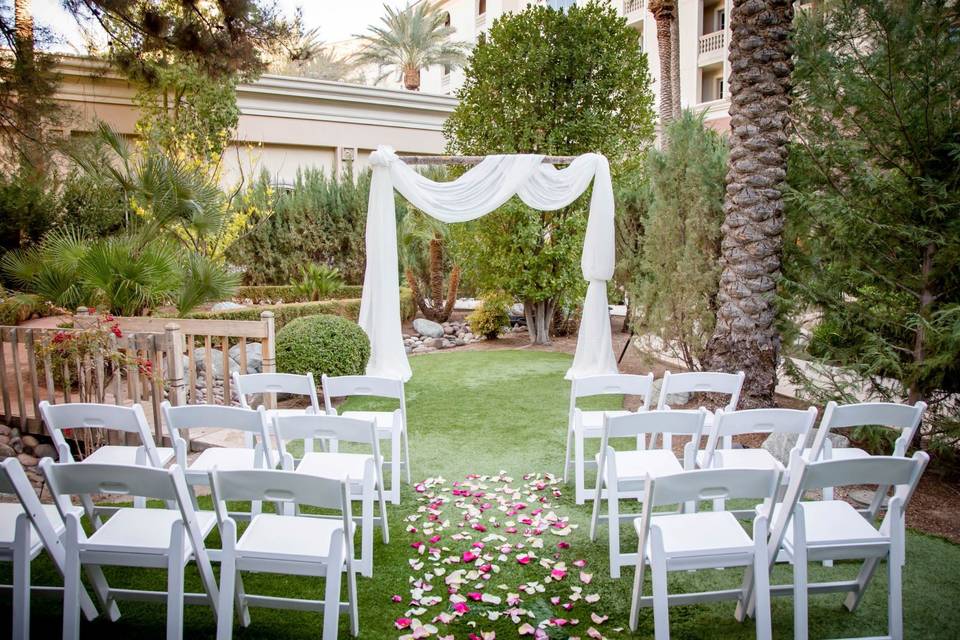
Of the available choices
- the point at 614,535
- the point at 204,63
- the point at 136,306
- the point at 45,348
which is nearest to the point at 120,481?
the point at 614,535

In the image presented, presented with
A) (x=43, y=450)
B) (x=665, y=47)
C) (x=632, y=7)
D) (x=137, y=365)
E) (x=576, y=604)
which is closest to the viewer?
(x=576, y=604)

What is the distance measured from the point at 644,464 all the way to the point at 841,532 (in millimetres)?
1195

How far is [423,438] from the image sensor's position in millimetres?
6562

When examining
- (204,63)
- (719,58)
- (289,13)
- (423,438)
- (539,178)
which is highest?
(719,58)

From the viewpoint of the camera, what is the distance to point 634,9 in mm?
23188

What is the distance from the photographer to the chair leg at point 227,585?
2695 mm

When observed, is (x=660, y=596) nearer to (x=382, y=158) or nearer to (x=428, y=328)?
(x=382, y=158)

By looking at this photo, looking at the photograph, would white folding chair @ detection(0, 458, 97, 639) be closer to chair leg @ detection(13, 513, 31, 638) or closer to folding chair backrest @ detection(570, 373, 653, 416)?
chair leg @ detection(13, 513, 31, 638)

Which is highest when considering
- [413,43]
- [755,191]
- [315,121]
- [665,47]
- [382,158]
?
[413,43]

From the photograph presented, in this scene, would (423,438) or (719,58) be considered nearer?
(423,438)

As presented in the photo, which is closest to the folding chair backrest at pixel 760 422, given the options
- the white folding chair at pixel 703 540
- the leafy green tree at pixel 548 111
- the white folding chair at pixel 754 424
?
the white folding chair at pixel 754 424

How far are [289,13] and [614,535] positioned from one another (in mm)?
5611

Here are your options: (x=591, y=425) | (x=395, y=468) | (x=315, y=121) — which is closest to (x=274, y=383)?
(x=395, y=468)

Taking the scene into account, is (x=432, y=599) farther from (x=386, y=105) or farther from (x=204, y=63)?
(x=386, y=105)
